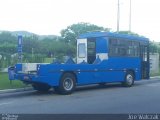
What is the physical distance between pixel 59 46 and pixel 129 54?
33084 millimetres

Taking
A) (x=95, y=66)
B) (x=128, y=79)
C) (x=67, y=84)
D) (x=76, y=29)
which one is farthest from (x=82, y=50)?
(x=76, y=29)

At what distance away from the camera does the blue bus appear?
15.5m

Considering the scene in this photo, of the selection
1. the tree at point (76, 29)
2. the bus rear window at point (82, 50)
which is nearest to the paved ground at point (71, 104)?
the bus rear window at point (82, 50)

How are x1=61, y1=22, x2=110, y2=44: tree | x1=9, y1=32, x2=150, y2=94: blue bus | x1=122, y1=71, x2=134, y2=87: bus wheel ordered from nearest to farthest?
x1=9, y1=32, x2=150, y2=94: blue bus
x1=122, y1=71, x2=134, y2=87: bus wheel
x1=61, y1=22, x2=110, y2=44: tree

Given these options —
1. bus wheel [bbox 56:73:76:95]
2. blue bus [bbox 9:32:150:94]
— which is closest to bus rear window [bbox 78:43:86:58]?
blue bus [bbox 9:32:150:94]

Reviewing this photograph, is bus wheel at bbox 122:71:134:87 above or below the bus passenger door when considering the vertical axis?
below

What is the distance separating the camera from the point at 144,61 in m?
21.3

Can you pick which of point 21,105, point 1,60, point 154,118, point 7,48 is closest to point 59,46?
point 7,48

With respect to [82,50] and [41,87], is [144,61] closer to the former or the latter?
[82,50]

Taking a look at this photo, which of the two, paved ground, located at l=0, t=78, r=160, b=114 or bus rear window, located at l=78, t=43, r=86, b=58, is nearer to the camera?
paved ground, located at l=0, t=78, r=160, b=114

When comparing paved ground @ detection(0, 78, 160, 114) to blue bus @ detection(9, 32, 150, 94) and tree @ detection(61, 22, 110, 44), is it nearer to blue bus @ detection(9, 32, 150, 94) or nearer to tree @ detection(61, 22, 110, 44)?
blue bus @ detection(9, 32, 150, 94)

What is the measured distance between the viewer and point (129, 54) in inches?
790

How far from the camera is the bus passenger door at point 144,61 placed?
69.4ft

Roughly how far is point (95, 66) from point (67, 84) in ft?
7.16
